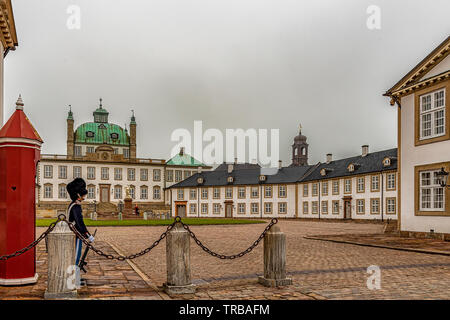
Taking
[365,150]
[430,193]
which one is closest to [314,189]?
[365,150]

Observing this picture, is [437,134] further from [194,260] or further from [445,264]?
[194,260]

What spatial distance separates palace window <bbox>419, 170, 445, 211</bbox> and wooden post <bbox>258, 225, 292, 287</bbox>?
1215 cm

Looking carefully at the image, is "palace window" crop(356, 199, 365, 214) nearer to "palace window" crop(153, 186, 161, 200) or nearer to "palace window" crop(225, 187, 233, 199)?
"palace window" crop(225, 187, 233, 199)

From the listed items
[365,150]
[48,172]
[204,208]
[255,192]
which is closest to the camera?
[365,150]

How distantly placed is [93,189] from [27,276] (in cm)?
6131

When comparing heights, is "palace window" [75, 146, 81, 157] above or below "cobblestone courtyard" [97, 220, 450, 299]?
above

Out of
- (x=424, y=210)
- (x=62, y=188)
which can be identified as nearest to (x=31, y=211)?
(x=424, y=210)

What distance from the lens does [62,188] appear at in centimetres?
6462

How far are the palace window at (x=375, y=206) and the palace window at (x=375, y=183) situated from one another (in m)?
1.08

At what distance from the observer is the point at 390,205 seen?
40906mm

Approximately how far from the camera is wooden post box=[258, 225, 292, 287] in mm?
7211

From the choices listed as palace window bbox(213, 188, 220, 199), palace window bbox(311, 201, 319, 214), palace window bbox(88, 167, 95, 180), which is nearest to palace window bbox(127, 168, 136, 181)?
palace window bbox(88, 167, 95, 180)

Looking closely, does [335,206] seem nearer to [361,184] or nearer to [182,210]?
[361,184]

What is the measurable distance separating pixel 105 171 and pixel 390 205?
43.3 m
